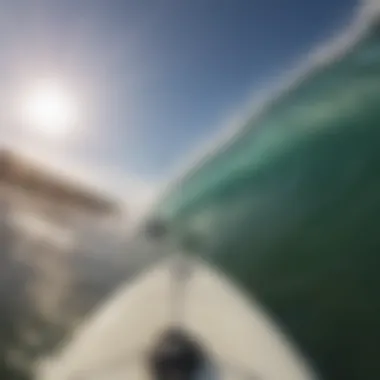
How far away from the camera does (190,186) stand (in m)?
1.15

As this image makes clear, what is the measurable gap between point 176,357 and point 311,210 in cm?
26

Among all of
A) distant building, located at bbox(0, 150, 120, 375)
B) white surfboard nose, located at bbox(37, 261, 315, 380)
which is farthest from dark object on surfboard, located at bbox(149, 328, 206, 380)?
distant building, located at bbox(0, 150, 120, 375)

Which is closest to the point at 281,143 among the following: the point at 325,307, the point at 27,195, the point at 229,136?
the point at 229,136

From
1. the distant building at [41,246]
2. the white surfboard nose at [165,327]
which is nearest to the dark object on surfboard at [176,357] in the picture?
the white surfboard nose at [165,327]

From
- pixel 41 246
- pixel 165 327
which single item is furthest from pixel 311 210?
pixel 41 246

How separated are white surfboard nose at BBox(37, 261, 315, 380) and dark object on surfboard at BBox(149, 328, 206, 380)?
0.01m

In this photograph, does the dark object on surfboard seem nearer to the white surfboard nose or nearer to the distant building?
the white surfboard nose

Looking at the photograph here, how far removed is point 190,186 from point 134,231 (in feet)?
0.33

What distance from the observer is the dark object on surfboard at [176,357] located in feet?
3.56

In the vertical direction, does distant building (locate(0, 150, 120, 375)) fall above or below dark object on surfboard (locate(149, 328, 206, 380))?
above

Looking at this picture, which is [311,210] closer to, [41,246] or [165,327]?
[165,327]

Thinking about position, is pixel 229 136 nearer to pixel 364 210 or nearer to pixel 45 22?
pixel 364 210

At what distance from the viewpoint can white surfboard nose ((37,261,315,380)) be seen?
108 centimetres

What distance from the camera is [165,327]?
1117mm
